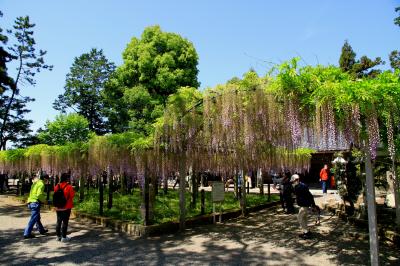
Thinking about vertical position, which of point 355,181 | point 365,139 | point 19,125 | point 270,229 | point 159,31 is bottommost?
point 270,229

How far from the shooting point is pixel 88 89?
3456cm

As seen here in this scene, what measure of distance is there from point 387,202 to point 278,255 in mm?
7573

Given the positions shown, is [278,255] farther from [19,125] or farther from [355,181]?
[19,125]

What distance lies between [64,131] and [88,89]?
337 inches

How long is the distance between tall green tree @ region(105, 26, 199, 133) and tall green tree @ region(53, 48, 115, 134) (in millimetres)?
11137

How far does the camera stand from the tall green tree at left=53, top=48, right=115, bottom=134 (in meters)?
34.4

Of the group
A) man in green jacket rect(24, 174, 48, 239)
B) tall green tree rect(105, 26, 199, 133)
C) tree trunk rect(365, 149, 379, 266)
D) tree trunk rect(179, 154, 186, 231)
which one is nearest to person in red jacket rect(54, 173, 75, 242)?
man in green jacket rect(24, 174, 48, 239)

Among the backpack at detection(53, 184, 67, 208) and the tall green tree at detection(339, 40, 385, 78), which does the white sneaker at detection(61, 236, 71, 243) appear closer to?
the backpack at detection(53, 184, 67, 208)

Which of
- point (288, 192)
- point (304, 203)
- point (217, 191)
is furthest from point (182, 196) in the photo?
point (288, 192)

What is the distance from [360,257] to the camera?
6590 mm

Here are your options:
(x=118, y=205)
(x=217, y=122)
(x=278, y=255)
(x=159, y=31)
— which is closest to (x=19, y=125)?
(x=159, y=31)

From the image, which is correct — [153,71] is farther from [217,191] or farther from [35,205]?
[35,205]

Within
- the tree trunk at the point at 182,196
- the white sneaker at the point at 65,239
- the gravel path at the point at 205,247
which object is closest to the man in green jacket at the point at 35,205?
the gravel path at the point at 205,247

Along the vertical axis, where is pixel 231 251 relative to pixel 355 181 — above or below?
below
